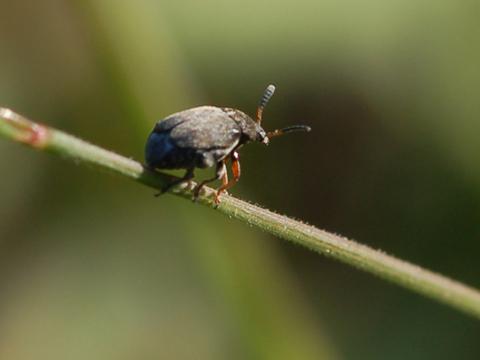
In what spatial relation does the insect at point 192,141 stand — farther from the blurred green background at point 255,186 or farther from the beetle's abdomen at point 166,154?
the blurred green background at point 255,186

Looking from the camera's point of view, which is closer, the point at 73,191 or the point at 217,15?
the point at 217,15

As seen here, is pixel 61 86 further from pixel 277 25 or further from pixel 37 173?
pixel 277 25

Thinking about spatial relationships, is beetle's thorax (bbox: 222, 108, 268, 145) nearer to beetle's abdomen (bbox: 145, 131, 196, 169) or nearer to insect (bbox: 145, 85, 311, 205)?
insect (bbox: 145, 85, 311, 205)


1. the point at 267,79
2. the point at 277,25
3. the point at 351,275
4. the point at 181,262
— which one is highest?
the point at 277,25

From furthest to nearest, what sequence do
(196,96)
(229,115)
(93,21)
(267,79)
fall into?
(267,79) → (196,96) → (93,21) → (229,115)

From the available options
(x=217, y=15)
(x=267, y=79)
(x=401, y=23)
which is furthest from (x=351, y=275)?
(x=217, y=15)

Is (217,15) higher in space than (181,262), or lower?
higher

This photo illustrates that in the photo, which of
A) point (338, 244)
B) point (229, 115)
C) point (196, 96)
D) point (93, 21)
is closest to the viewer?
point (338, 244)

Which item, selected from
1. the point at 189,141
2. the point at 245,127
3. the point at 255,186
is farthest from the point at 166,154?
the point at 255,186
